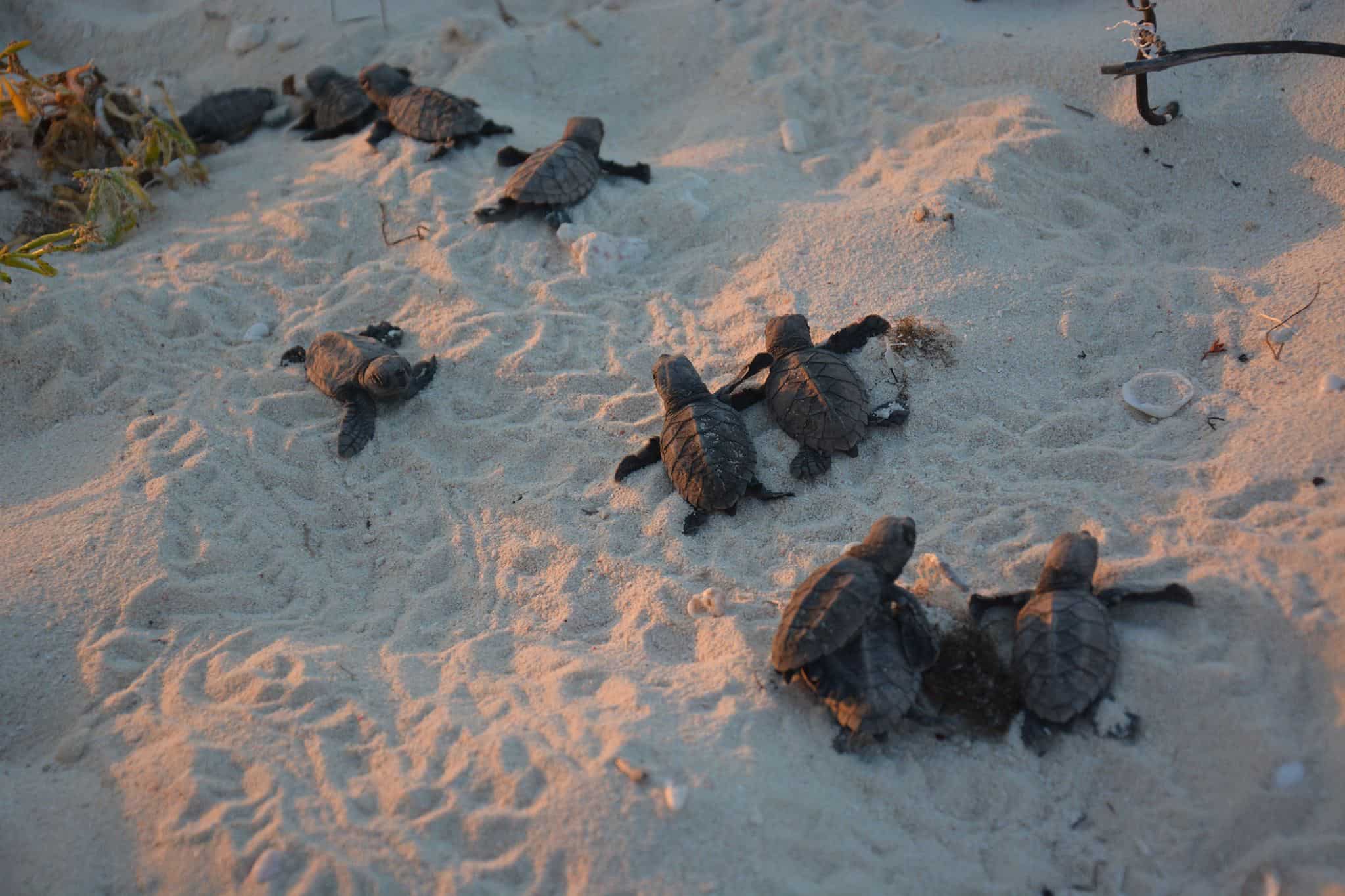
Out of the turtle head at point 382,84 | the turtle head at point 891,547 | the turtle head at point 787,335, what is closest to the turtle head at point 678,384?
the turtle head at point 787,335

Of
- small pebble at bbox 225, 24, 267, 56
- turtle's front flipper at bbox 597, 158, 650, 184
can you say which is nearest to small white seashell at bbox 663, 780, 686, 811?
turtle's front flipper at bbox 597, 158, 650, 184

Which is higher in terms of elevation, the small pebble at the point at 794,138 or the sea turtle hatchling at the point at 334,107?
the sea turtle hatchling at the point at 334,107

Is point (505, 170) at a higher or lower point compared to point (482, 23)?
lower

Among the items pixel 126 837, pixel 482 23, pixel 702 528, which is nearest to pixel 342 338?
pixel 702 528

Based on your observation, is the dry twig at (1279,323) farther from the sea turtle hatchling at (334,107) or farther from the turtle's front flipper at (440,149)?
the sea turtle hatchling at (334,107)

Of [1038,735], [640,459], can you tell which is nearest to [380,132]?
[640,459]

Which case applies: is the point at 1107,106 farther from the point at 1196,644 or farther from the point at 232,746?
the point at 232,746
